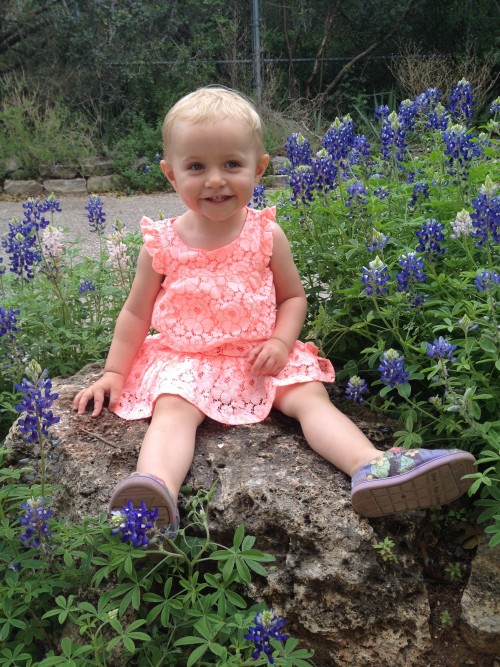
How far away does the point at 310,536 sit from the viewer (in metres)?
2.35

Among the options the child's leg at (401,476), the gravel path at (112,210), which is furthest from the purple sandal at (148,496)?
the gravel path at (112,210)

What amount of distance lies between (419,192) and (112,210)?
305 inches

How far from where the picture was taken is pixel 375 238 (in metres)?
2.80

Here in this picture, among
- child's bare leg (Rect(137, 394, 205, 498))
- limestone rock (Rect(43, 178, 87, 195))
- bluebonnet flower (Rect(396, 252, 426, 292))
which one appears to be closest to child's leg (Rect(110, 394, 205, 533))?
child's bare leg (Rect(137, 394, 205, 498))

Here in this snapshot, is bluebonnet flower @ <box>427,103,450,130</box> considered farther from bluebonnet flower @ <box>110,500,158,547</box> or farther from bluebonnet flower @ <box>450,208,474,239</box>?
bluebonnet flower @ <box>110,500,158,547</box>

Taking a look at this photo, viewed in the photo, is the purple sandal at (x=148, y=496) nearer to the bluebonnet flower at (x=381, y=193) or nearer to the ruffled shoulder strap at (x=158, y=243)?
the ruffled shoulder strap at (x=158, y=243)

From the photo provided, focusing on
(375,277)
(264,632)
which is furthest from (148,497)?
(375,277)

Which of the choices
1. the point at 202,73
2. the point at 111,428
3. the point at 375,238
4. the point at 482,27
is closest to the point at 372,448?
the point at 375,238

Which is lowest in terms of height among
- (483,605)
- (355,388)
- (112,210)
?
(112,210)

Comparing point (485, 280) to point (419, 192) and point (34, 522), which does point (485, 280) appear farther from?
point (34, 522)

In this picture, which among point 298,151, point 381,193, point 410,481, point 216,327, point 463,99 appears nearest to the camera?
point 410,481

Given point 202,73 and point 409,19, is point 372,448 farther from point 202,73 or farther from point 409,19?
point 409,19

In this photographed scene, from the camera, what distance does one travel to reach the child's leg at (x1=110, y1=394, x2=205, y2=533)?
7.55 feet

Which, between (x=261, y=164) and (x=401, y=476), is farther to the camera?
(x=261, y=164)
